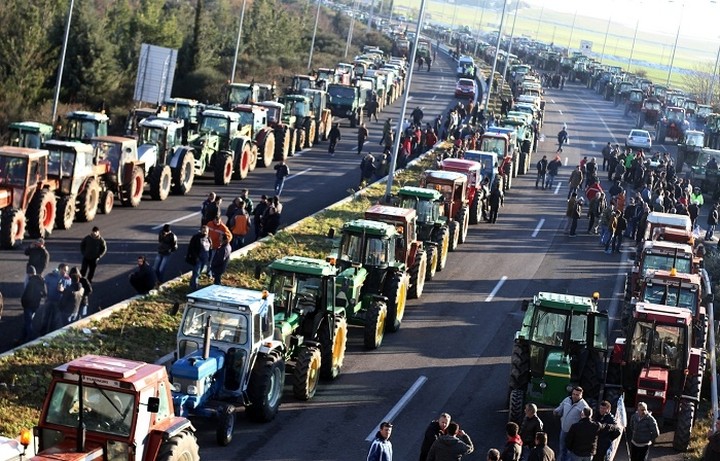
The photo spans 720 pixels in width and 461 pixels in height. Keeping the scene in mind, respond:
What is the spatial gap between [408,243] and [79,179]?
8.75 metres

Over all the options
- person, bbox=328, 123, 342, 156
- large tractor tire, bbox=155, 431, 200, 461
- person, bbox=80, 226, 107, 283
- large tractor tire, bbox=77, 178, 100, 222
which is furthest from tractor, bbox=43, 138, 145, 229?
person, bbox=328, 123, 342, 156

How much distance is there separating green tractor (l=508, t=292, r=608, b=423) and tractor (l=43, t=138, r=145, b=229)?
1351 centimetres

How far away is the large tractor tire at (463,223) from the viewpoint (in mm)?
34375

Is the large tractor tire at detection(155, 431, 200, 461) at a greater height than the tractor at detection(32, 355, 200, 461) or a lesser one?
lesser

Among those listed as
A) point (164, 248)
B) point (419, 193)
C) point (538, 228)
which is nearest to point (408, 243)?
point (419, 193)

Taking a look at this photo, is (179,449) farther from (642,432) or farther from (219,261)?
(219,261)

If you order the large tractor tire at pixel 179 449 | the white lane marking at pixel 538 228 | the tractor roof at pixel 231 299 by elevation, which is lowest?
the large tractor tire at pixel 179 449

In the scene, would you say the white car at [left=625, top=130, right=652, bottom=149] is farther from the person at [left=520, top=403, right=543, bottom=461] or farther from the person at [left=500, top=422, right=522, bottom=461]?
the person at [left=500, top=422, right=522, bottom=461]

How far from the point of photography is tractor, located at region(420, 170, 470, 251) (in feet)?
110

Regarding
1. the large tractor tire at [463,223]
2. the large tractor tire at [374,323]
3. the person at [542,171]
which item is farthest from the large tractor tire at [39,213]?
the person at [542,171]

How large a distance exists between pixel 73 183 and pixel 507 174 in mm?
19206

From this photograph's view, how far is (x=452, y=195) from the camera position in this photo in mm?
33594

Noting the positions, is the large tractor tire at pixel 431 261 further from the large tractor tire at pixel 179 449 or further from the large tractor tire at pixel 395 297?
the large tractor tire at pixel 179 449

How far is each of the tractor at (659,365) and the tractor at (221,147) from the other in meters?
20.5
